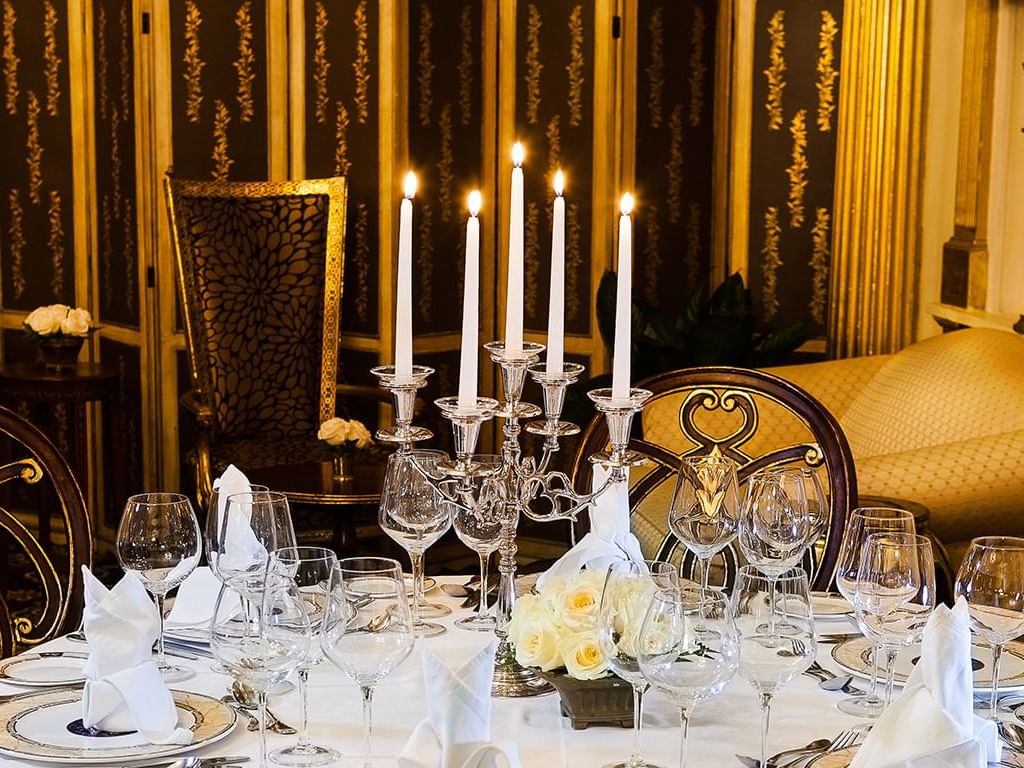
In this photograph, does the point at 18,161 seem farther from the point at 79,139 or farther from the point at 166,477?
the point at 166,477

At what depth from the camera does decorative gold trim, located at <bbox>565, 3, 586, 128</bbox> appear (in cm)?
490

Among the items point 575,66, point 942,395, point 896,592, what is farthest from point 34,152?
point 896,592

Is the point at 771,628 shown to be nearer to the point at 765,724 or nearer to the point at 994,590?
the point at 765,724

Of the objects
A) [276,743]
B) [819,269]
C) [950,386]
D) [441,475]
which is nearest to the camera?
[276,743]

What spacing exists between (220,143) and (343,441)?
5.10 ft

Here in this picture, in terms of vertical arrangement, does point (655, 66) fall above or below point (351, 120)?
above

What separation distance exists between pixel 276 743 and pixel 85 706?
0.66ft

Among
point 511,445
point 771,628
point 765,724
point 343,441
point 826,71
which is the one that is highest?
point 826,71

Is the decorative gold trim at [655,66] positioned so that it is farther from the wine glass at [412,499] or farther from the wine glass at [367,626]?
the wine glass at [367,626]

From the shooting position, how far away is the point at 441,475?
6.01 feet

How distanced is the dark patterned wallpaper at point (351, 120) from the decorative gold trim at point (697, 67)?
1.01 metres

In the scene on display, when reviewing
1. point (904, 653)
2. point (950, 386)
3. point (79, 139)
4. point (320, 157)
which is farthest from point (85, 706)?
point (79, 139)

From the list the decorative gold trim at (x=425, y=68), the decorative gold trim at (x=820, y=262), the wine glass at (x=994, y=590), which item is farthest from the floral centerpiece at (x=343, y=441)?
the wine glass at (x=994, y=590)

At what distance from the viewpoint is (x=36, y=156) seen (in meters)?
5.32
